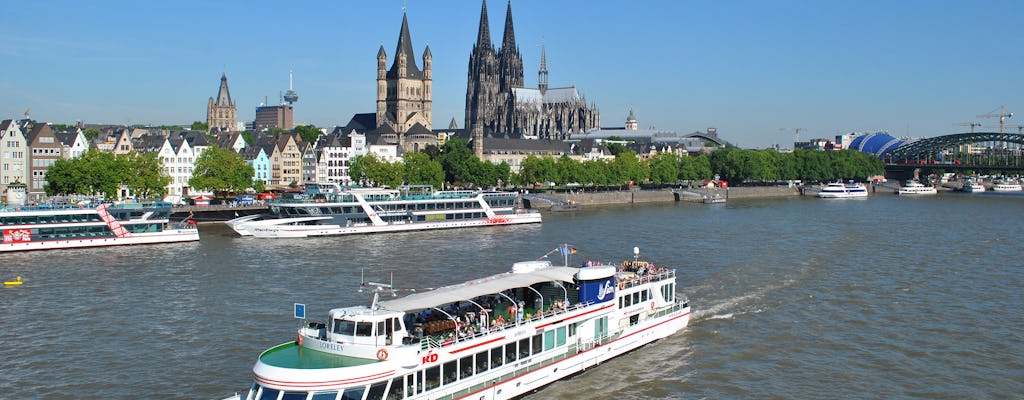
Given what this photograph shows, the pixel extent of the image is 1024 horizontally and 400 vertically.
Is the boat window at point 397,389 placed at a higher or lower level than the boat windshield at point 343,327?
lower

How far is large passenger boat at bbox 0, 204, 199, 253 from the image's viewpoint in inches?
2106

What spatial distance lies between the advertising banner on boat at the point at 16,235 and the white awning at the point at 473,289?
3738 cm

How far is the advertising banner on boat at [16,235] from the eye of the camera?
174 ft

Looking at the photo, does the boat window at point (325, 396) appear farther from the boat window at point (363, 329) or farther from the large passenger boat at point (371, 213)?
the large passenger boat at point (371, 213)

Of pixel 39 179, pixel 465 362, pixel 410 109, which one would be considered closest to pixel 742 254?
pixel 465 362

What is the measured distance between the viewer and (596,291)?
2803 centimetres

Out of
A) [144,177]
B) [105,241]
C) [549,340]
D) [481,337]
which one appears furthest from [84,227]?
[481,337]

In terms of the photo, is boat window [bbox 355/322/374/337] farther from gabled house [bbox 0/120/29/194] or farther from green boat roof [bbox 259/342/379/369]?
gabled house [bbox 0/120/29/194]

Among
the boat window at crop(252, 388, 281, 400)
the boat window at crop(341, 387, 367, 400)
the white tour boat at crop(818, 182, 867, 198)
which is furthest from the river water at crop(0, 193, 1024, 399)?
the white tour boat at crop(818, 182, 867, 198)

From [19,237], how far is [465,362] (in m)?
40.6

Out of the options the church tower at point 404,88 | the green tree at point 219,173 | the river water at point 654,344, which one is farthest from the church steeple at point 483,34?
the river water at point 654,344

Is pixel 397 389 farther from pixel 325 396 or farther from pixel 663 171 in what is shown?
pixel 663 171

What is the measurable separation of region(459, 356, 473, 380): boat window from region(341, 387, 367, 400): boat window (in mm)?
3159

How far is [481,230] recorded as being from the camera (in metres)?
70.4
